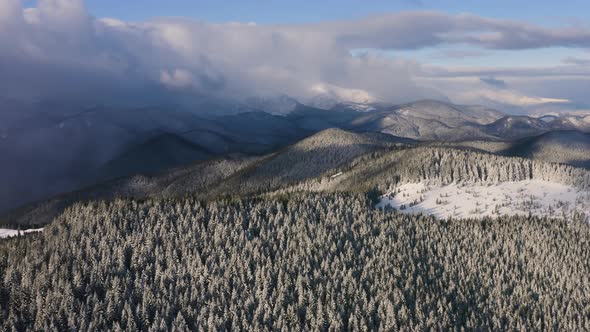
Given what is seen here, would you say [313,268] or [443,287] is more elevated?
[313,268]

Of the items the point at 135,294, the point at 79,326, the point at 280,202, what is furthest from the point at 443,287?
the point at 79,326

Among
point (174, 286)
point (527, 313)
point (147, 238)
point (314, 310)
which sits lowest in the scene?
point (527, 313)

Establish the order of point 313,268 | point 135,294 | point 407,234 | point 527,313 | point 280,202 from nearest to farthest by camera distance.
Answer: point 135,294 → point 527,313 → point 313,268 → point 407,234 → point 280,202

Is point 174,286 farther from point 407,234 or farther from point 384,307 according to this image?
point 407,234

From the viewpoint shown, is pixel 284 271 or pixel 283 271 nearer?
pixel 283 271

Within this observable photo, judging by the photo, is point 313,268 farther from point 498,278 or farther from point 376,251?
point 498,278

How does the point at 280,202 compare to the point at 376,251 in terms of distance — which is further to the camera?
the point at 280,202

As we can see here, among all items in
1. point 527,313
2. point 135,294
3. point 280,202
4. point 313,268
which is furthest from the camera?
point 280,202
